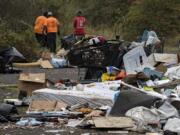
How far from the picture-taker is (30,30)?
24859 mm

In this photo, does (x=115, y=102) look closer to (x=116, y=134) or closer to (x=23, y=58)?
(x=116, y=134)

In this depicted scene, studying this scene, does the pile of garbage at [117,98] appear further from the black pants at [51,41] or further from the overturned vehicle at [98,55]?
the black pants at [51,41]

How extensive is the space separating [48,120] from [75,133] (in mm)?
1081

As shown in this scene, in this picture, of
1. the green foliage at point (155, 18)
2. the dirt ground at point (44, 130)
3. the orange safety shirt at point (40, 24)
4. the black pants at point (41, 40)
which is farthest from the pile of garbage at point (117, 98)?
the green foliage at point (155, 18)

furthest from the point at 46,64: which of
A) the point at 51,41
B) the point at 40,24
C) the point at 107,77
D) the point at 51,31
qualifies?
the point at 107,77

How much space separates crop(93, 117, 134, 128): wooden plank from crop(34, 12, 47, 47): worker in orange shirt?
13.9 m

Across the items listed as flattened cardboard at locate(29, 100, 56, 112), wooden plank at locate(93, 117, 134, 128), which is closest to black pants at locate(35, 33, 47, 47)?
flattened cardboard at locate(29, 100, 56, 112)

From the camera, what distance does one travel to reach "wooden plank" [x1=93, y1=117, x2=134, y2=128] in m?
9.54

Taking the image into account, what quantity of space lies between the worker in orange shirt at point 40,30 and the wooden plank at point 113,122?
13922 mm

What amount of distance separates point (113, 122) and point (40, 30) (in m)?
14.4

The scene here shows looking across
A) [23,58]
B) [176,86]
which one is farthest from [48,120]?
[23,58]

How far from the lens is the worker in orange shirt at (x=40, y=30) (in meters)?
23.6

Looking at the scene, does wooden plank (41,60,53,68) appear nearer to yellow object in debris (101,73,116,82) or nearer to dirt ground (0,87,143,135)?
yellow object in debris (101,73,116,82)

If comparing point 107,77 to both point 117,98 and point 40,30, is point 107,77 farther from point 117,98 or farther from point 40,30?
point 40,30
